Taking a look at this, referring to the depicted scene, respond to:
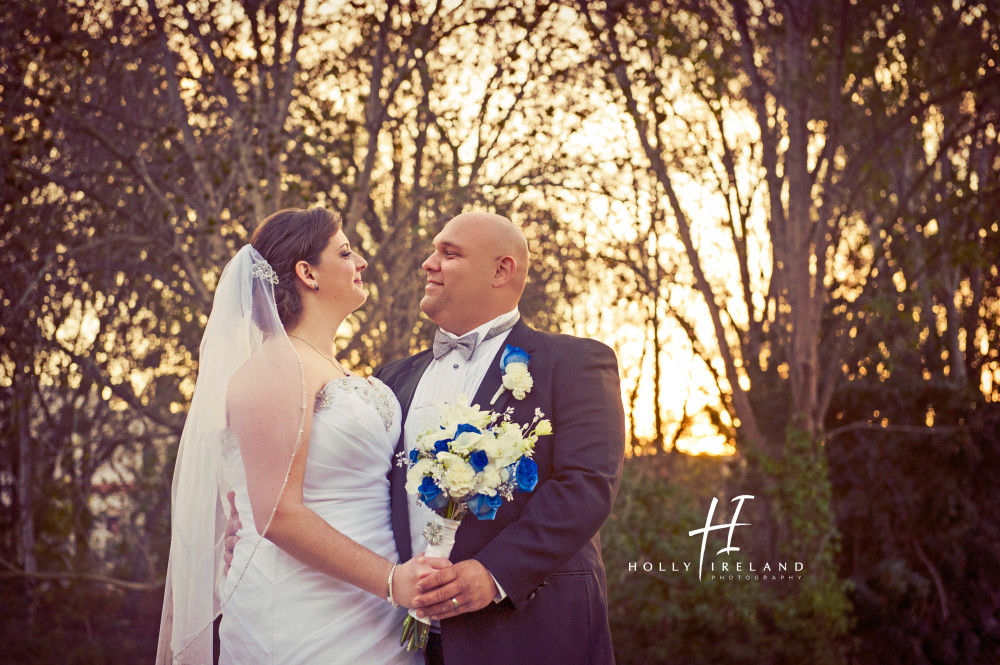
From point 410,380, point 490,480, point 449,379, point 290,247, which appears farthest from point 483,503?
point 290,247

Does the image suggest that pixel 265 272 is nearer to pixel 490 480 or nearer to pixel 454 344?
pixel 454 344

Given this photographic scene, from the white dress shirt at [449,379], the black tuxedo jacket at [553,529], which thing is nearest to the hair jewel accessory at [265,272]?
the white dress shirt at [449,379]

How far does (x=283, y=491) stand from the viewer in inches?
96.3

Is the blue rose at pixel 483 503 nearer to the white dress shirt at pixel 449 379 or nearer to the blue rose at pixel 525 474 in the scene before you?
the blue rose at pixel 525 474

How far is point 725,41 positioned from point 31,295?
17.8 feet

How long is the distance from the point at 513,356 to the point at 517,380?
0.12 m

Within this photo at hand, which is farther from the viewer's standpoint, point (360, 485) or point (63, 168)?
point (63, 168)

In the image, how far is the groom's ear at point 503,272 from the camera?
10.0 feet

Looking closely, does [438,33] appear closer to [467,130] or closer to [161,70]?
[467,130]

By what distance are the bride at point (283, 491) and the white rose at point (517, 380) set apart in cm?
43

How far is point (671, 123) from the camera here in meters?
7.52

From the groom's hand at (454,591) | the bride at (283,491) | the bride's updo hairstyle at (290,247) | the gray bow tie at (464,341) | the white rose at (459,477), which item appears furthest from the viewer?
the gray bow tie at (464,341)

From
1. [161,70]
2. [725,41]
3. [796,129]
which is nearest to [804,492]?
[796,129]

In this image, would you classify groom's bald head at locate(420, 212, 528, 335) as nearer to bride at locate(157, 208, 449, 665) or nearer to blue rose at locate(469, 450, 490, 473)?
bride at locate(157, 208, 449, 665)
